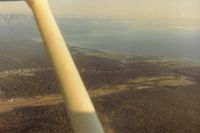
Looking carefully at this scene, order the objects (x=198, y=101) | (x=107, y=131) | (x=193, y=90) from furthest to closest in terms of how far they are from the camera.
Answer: (x=193, y=90)
(x=198, y=101)
(x=107, y=131)

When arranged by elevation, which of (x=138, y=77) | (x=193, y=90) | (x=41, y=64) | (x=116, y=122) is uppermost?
(x=116, y=122)

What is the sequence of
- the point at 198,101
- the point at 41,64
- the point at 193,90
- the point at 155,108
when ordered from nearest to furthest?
the point at 155,108 < the point at 198,101 < the point at 193,90 < the point at 41,64

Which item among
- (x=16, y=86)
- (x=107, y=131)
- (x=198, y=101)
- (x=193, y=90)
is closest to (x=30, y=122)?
(x=107, y=131)

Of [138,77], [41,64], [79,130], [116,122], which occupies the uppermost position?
[79,130]

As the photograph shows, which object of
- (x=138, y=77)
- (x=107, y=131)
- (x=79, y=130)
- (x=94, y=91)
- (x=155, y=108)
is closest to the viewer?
(x=79, y=130)

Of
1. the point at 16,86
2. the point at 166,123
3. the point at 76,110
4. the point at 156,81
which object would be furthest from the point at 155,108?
the point at 76,110

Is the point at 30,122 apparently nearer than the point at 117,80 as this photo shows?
Yes

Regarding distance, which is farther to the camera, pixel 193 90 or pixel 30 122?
pixel 193 90

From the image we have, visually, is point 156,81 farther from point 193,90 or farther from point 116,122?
point 116,122

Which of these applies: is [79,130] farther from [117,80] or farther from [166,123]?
[117,80]

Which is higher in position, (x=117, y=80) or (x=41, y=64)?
(x=117, y=80)
